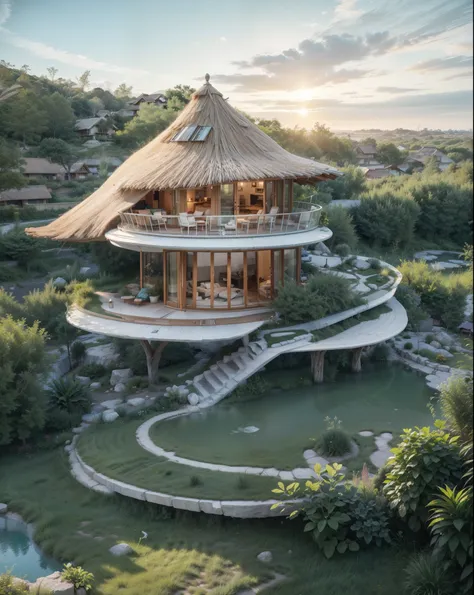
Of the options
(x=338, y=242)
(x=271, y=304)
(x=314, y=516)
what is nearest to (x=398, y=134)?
(x=271, y=304)

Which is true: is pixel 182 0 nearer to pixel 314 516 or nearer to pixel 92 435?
pixel 92 435

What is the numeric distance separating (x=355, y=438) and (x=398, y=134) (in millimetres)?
6409

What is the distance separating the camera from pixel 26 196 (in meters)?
27.6

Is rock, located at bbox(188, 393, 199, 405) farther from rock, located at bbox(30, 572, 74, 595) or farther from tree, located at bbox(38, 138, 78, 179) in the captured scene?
tree, located at bbox(38, 138, 78, 179)

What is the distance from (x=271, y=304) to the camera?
607 inches

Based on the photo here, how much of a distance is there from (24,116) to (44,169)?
1918 centimetres

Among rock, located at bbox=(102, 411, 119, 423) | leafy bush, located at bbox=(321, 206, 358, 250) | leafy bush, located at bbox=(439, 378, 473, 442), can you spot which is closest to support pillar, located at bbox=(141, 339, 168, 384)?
rock, located at bbox=(102, 411, 119, 423)

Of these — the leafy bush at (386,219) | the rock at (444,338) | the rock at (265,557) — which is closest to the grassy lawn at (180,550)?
the rock at (265,557)

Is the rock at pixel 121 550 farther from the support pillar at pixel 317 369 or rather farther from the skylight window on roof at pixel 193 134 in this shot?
the skylight window on roof at pixel 193 134

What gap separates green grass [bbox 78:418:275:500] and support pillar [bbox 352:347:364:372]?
6327 millimetres

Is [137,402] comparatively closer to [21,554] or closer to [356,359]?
[21,554]

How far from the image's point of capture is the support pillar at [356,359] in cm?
1529

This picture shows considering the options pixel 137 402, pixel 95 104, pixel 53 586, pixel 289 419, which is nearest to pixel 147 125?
pixel 95 104

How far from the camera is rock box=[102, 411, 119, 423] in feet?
41.4
